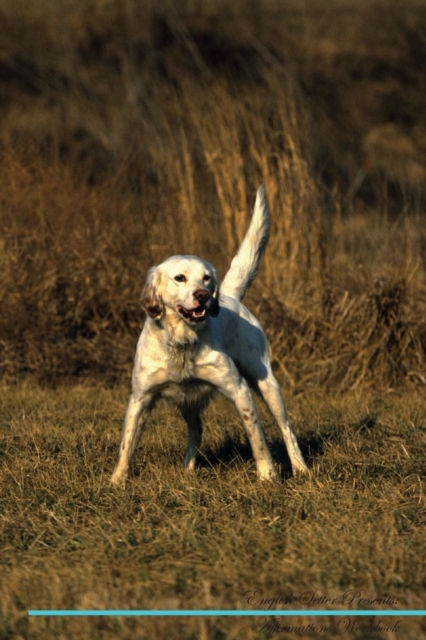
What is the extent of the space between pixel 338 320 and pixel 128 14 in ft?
37.6

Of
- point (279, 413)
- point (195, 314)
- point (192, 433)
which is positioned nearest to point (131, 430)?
point (192, 433)

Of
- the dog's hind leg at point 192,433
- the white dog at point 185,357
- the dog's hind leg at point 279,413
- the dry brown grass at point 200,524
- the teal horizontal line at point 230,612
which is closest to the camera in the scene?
the teal horizontal line at point 230,612

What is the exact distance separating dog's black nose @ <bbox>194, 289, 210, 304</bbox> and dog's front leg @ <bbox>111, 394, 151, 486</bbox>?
614 mm

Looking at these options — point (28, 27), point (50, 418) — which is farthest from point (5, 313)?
point (28, 27)

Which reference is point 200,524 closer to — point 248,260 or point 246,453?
point 246,453

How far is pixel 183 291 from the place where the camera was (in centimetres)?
455

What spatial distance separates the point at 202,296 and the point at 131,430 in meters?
0.77

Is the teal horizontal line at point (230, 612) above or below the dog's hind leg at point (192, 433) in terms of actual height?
above

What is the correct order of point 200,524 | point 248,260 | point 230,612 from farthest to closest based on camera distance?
point 248,260 → point 200,524 → point 230,612

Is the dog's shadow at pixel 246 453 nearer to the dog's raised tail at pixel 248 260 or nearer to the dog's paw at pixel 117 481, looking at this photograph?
the dog's paw at pixel 117 481

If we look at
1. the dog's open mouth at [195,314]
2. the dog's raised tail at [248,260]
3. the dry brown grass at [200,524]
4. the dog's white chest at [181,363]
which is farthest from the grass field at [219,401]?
the dog's raised tail at [248,260]

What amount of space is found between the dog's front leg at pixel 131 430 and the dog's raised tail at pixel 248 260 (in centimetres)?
92

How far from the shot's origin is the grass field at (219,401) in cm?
323

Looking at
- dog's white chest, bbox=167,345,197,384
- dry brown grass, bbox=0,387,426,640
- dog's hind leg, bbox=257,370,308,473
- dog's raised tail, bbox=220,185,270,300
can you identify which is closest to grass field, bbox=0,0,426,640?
dry brown grass, bbox=0,387,426,640
